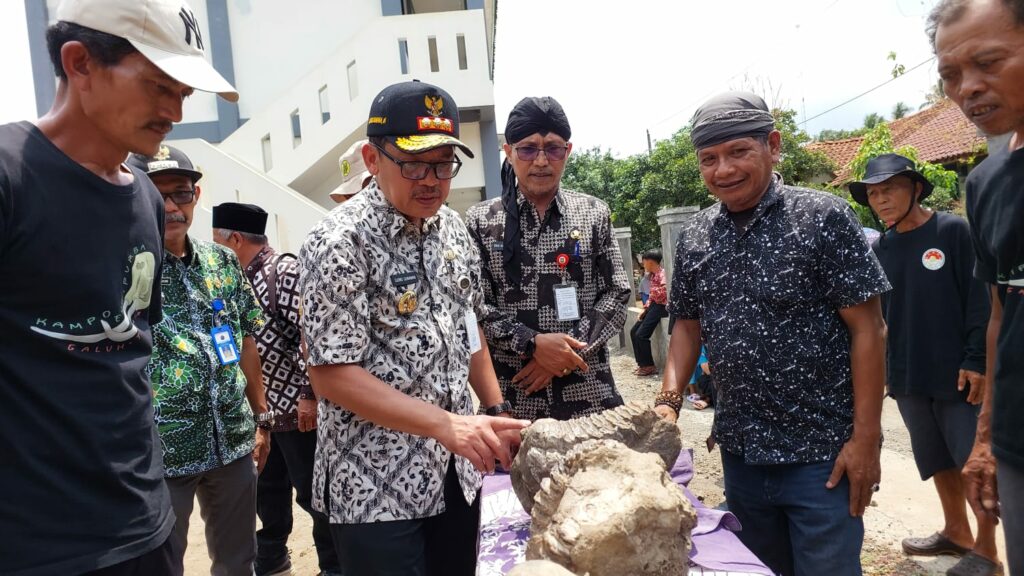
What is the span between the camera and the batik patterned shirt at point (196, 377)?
268 centimetres

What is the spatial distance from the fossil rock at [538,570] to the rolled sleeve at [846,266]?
58.1 inches

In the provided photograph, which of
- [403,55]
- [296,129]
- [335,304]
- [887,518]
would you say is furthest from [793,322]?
[296,129]

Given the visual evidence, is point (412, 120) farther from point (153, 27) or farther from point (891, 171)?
point (891, 171)

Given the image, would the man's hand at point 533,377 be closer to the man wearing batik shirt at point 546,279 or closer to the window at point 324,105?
the man wearing batik shirt at point 546,279

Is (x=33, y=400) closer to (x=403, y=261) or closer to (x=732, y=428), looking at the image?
(x=403, y=261)

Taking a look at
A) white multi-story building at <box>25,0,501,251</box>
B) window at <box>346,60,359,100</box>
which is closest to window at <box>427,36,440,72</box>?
white multi-story building at <box>25,0,501,251</box>

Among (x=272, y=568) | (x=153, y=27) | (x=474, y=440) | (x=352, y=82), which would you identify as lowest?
(x=272, y=568)

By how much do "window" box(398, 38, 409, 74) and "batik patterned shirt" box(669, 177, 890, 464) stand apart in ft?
35.0

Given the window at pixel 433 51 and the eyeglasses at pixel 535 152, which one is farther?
the window at pixel 433 51

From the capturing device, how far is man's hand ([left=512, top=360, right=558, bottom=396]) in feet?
10.3

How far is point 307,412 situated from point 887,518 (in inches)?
149

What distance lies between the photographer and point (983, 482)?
6.93ft

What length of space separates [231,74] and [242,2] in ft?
4.98

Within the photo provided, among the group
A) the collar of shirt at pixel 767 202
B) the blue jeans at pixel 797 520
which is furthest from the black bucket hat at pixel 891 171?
the blue jeans at pixel 797 520
